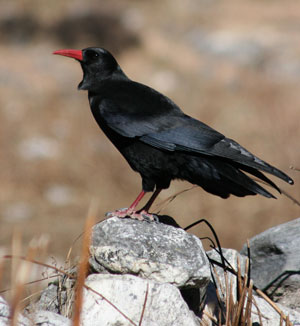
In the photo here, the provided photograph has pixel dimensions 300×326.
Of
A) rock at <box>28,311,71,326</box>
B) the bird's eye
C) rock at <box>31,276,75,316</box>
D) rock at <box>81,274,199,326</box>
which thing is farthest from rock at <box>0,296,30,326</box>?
the bird's eye

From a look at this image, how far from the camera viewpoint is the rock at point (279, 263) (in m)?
4.41

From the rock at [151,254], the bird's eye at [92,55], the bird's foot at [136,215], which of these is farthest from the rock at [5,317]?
the bird's eye at [92,55]

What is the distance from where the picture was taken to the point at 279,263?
4.52 metres

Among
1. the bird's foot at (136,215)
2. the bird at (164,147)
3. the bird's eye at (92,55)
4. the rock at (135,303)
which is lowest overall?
the rock at (135,303)

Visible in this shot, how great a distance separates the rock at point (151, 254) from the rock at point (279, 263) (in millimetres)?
795

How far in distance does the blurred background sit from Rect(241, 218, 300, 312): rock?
5.84 m

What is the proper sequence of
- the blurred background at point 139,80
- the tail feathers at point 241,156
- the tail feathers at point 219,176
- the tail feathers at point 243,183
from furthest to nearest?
the blurred background at point 139,80
the tail feathers at point 219,176
the tail feathers at point 243,183
the tail feathers at point 241,156

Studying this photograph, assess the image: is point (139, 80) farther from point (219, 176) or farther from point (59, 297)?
point (59, 297)

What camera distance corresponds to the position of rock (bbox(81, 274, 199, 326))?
3.38 m

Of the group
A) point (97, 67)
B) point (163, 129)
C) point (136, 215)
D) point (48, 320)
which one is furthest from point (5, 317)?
point (97, 67)

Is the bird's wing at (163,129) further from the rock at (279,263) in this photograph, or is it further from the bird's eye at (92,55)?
the rock at (279,263)

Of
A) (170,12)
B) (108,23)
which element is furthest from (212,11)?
(108,23)

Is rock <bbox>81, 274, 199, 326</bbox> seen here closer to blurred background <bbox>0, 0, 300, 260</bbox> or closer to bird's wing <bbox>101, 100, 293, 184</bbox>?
bird's wing <bbox>101, 100, 293, 184</bbox>

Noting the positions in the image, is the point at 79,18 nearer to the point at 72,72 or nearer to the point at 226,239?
the point at 72,72
